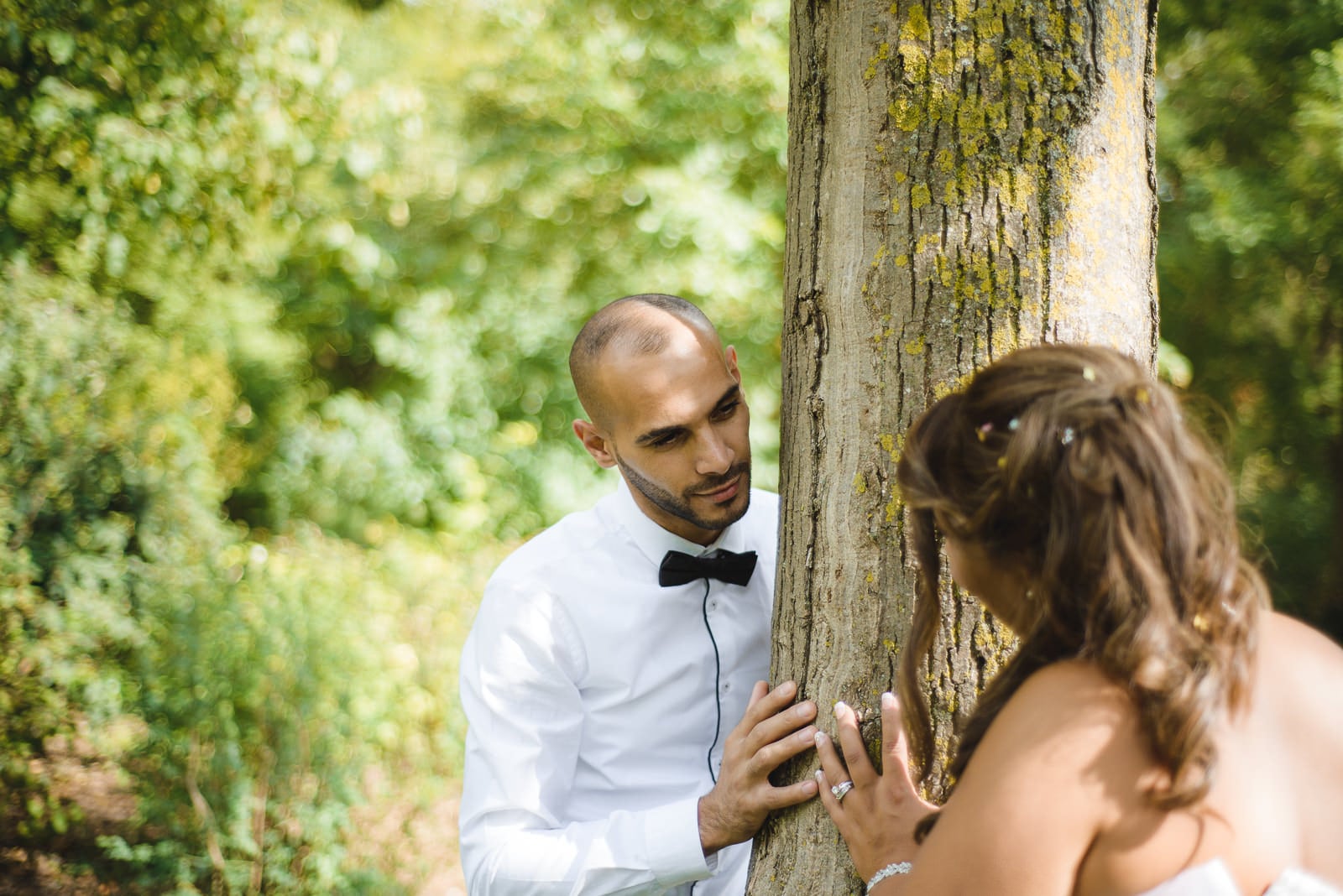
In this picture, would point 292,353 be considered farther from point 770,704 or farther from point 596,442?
point 770,704

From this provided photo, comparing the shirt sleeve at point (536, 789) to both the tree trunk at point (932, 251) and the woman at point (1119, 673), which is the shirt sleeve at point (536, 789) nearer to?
the tree trunk at point (932, 251)

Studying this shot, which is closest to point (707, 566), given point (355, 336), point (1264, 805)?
point (1264, 805)

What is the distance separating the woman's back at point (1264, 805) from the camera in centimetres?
131

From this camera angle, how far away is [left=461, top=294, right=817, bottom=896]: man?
2254 mm

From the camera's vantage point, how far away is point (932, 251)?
176 centimetres

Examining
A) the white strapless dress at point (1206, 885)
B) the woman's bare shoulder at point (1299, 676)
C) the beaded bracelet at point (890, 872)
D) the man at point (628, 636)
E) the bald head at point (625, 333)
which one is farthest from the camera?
the bald head at point (625, 333)

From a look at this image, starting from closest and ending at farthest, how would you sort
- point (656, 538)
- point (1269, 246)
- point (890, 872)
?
point (890, 872), point (656, 538), point (1269, 246)

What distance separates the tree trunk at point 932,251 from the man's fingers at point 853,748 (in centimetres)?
4

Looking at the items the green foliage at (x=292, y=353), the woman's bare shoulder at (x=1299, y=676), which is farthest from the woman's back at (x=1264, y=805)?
the green foliage at (x=292, y=353)

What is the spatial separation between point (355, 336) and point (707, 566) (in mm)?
8423

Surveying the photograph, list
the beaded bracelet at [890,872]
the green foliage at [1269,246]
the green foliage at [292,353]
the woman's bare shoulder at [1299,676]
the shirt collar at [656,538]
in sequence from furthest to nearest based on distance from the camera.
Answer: the green foliage at [1269,246], the green foliage at [292,353], the shirt collar at [656,538], the beaded bracelet at [890,872], the woman's bare shoulder at [1299,676]

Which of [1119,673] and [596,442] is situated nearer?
[1119,673]

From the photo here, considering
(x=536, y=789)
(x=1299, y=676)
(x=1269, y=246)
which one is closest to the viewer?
(x=1299, y=676)

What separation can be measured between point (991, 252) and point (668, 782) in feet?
4.79
